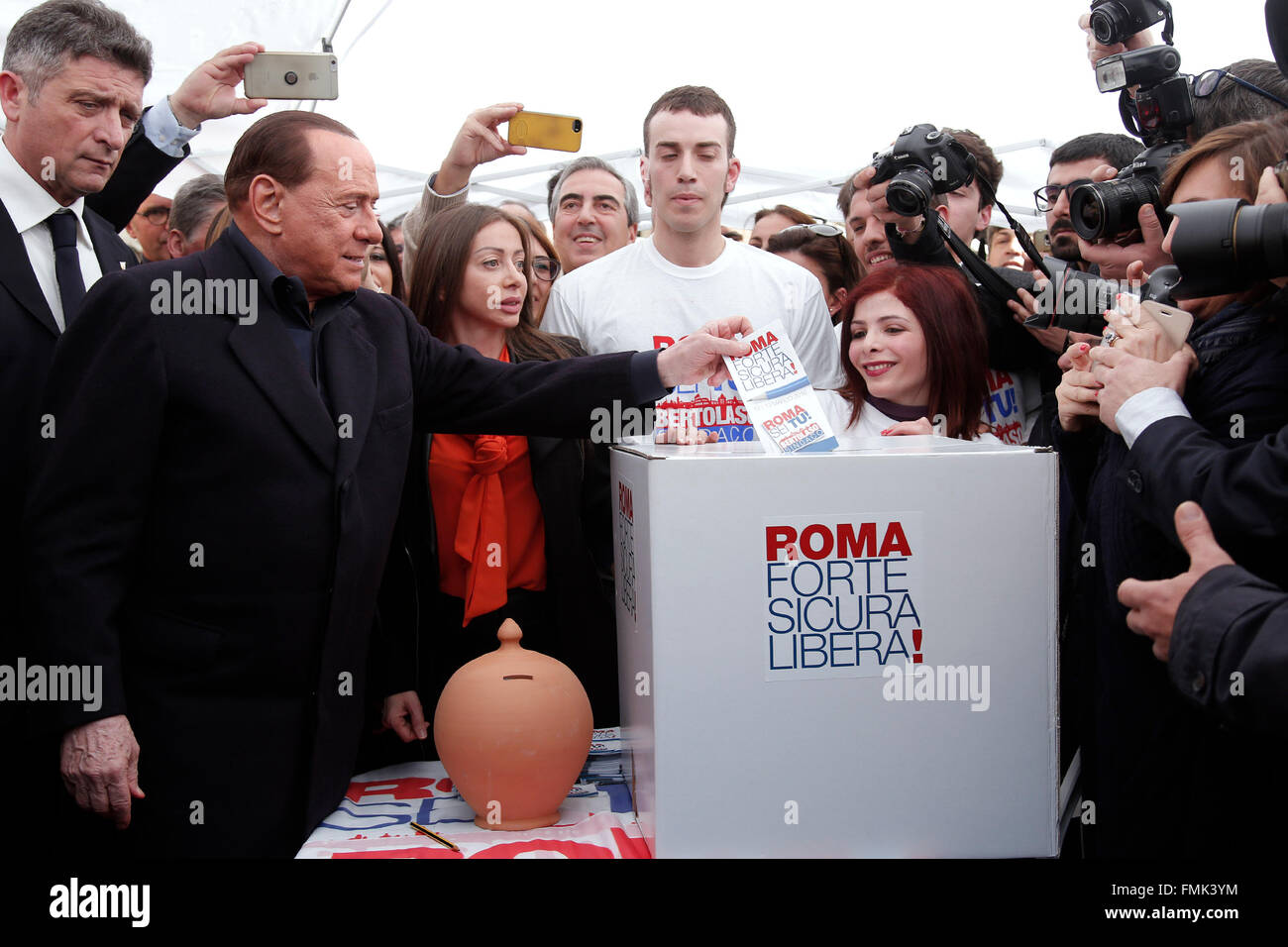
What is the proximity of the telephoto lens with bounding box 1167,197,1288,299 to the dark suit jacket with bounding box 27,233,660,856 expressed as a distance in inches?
49.7

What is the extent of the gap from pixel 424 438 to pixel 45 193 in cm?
91

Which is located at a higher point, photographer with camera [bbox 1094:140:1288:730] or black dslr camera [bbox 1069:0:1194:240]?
black dslr camera [bbox 1069:0:1194:240]

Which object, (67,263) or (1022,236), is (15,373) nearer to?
(67,263)

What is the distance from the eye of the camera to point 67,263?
85.9 inches

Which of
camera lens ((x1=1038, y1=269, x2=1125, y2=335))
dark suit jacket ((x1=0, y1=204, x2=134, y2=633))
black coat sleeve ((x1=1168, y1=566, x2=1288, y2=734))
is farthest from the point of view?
camera lens ((x1=1038, y1=269, x2=1125, y2=335))

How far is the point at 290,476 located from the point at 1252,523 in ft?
4.47

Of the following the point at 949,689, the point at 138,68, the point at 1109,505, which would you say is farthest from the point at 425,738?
the point at 138,68

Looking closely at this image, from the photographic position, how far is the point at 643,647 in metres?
1.56

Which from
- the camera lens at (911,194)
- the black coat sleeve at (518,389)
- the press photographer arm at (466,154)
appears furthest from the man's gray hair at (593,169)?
the black coat sleeve at (518,389)

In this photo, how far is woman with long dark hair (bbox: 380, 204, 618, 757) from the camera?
2.19m

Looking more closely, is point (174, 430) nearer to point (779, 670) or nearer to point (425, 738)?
point (425, 738)

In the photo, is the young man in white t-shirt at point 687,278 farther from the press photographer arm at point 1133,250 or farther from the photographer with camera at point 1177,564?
the photographer with camera at point 1177,564

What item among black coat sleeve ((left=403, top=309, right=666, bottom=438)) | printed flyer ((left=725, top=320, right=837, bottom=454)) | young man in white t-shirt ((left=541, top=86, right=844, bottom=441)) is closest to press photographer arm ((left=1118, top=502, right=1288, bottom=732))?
printed flyer ((left=725, top=320, right=837, bottom=454))

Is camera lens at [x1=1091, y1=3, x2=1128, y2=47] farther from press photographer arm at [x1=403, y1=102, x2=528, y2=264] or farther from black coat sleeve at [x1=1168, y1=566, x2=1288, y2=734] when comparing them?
black coat sleeve at [x1=1168, y1=566, x2=1288, y2=734]
